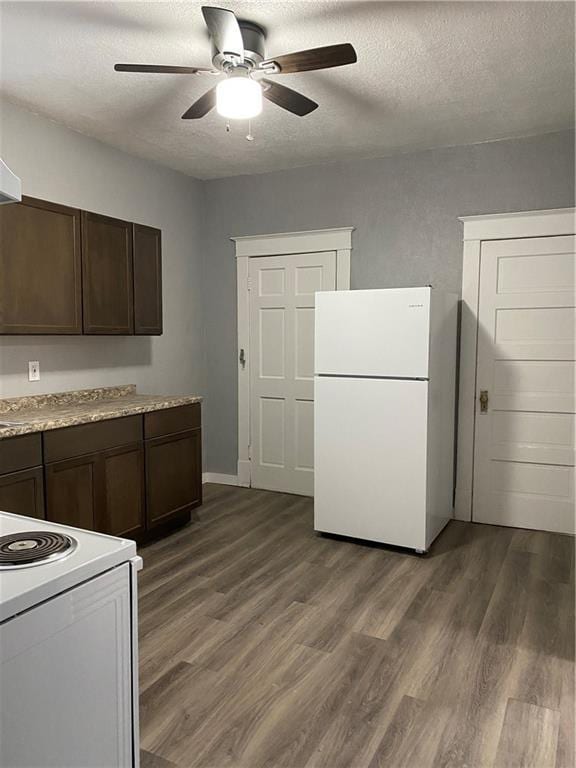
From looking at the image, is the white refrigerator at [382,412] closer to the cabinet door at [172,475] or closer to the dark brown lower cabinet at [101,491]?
the cabinet door at [172,475]

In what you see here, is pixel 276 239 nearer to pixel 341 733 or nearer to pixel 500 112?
pixel 500 112

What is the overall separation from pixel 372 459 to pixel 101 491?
5.13 feet

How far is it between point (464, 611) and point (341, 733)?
1048mm

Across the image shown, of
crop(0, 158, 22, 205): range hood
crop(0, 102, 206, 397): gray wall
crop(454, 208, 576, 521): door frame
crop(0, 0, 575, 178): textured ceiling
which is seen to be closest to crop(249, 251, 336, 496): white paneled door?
crop(0, 102, 206, 397): gray wall

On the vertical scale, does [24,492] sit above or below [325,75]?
below

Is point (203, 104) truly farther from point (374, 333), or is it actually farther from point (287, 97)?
point (374, 333)

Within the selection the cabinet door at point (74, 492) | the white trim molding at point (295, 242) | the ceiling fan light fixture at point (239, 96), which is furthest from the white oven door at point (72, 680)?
the white trim molding at point (295, 242)

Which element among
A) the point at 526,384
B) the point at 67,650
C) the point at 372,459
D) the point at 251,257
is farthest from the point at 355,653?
the point at 251,257

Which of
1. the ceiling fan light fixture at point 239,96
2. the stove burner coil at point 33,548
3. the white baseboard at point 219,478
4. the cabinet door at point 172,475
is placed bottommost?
the white baseboard at point 219,478

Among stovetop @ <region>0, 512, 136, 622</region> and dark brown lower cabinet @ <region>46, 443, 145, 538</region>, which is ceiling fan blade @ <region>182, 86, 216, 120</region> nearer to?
dark brown lower cabinet @ <region>46, 443, 145, 538</region>

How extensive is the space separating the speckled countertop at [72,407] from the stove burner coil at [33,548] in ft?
4.44

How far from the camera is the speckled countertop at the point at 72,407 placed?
279 cm

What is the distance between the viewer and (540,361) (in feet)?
12.4

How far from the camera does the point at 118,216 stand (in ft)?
13.0
